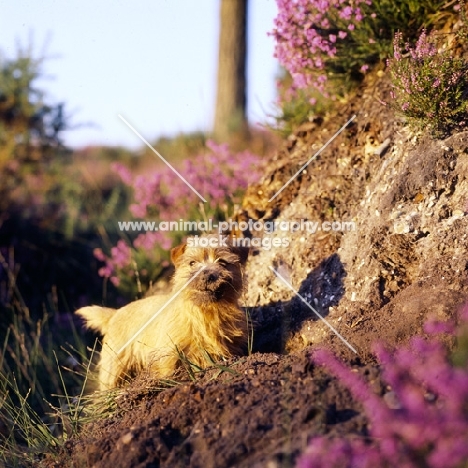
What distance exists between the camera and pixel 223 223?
21.3 feet

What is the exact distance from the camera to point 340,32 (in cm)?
571

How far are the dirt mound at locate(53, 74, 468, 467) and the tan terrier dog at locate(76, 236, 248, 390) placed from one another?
0.42 meters

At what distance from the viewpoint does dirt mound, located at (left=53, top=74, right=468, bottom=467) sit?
10.1 ft

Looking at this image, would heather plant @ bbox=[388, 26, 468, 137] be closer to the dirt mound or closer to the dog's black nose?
the dirt mound

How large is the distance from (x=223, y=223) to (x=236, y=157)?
200 centimetres

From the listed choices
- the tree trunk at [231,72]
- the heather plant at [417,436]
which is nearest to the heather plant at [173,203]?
the heather plant at [417,436]

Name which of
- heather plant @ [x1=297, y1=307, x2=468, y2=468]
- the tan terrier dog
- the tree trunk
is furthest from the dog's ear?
the tree trunk

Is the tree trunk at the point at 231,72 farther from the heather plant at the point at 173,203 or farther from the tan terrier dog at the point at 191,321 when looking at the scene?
the tan terrier dog at the point at 191,321

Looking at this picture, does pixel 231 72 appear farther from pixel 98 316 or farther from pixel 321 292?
pixel 321 292

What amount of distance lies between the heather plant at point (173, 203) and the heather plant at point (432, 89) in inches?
88.5

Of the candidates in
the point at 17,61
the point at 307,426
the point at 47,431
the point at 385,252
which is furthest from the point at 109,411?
the point at 17,61

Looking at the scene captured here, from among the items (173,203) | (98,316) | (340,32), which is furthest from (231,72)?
(98,316)

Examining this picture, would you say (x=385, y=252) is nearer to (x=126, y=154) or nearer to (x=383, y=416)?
(x=383, y=416)

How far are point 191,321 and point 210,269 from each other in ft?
1.36
